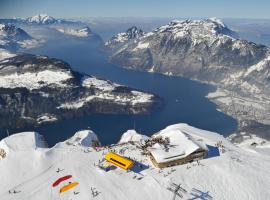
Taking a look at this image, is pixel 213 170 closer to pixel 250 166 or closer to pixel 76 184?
pixel 250 166

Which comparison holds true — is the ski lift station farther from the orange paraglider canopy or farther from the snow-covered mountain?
the orange paraglider canopy

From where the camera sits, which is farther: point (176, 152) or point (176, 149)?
point (176, 149)

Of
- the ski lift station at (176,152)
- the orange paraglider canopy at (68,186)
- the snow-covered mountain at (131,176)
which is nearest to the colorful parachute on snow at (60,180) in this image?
the snow-covered mountain at (131,176)

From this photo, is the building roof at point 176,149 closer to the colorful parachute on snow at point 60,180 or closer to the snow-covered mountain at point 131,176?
the snow-covered mountain at point 131,176

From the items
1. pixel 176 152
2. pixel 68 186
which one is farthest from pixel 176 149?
pixel 68 186

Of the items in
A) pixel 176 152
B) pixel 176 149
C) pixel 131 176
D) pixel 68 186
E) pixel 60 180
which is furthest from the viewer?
pixel 176 149

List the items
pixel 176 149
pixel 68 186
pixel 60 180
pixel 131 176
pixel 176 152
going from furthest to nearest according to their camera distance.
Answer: pixel 176 149, pixel 176 152, pixel 131 176, pixel 60 180, pixel 68 186

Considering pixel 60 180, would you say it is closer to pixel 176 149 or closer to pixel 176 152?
pixel 176 152
